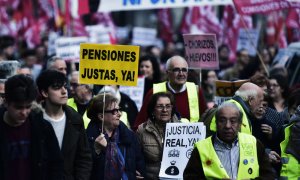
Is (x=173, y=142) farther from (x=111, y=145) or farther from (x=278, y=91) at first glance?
(x=278, y=91)

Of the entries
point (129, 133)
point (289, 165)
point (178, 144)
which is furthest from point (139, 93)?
point (289, 165)

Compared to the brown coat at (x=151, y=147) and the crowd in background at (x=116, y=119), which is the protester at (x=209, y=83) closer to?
the crowd in background at (x=116, y=119)

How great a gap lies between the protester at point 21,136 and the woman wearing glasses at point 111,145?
1594mm

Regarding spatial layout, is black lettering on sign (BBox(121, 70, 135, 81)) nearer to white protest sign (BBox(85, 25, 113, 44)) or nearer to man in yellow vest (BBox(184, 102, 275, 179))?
man in yellow vest (BBox(184, 102, 275, 179))

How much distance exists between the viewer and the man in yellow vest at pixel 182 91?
12.1 m

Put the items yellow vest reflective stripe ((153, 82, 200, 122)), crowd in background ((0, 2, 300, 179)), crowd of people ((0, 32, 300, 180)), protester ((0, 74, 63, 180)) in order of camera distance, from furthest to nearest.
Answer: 1. yellow vest reflective stripe ((153, 82, 200, 122))
2. crowd in background ((0, 2, 300, 179))
3. crowd of people ((0, 32, 300, 180))
4. protester ((0, 74, 63, 180))

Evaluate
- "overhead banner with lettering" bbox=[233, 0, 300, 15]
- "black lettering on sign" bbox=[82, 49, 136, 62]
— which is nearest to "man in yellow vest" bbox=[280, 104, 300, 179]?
"black lettering on sign" bbox=[82, 49, 136, 62]

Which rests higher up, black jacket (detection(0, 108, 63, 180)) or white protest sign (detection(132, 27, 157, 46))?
white protest sign (detection(132, 27, 157, 46))

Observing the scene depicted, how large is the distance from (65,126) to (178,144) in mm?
1935

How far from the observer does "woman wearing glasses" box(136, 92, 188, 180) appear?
10.5m

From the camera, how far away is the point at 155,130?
10656mm

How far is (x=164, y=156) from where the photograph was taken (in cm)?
1041

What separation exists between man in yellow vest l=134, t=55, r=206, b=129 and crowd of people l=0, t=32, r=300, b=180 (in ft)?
0.04

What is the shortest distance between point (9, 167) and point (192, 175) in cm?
159
